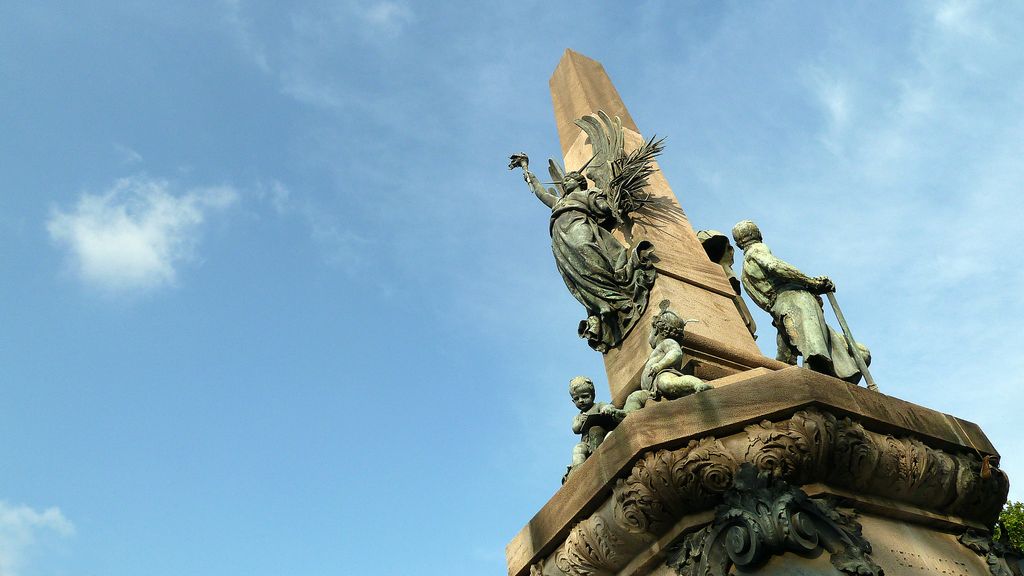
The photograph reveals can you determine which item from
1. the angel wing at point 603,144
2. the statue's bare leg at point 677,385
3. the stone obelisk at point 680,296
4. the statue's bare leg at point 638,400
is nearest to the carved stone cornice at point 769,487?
the statue's bare leg at point 677,385

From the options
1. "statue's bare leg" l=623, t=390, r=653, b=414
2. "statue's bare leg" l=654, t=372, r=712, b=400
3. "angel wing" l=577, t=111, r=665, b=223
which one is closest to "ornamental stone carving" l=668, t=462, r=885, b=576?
"statue's bare leg" l=654, t=372, r=712, b=400

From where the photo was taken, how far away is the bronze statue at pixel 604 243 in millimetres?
9094

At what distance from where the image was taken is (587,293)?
30.3ft

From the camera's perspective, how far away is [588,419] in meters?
7.47

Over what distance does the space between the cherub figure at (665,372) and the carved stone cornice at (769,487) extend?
2.17 ft

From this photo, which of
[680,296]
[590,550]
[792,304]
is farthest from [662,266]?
[590,550]

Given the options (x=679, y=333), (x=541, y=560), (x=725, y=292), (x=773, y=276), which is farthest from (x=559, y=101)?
(x=541, y=560)

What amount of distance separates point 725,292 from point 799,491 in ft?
13.7

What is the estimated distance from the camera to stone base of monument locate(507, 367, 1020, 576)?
222 inches

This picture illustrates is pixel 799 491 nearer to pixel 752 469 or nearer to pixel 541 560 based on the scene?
pixel 752 469

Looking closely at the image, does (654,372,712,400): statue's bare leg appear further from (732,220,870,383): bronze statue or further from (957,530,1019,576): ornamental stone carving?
(957,530,1019,576): ornamental stone carving

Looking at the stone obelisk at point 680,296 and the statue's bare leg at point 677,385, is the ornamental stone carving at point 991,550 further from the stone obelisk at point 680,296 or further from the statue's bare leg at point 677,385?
the stone obelisk at point 680,296

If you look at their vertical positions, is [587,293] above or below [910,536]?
above

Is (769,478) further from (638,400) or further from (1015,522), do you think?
(1015,522)
